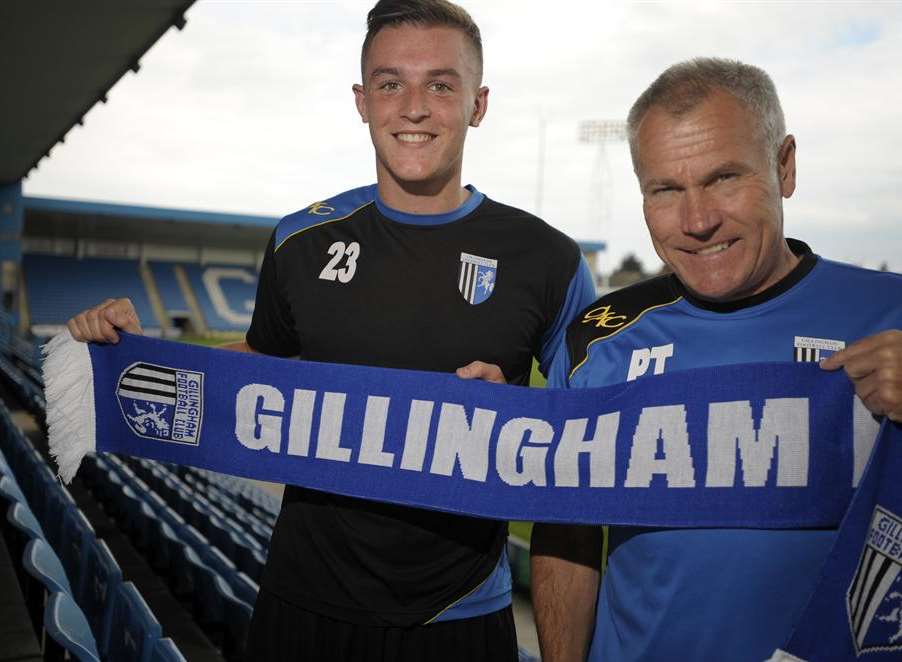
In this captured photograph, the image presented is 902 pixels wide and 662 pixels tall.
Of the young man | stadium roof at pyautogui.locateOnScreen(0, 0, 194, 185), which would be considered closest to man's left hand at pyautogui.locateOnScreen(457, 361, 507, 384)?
the young man

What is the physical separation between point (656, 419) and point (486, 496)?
0.42 meters

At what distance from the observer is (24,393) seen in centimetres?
1065

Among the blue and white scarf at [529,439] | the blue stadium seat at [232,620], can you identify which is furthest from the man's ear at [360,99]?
the blue stadium seat at [232,620]

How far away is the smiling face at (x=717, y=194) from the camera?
4.30ft

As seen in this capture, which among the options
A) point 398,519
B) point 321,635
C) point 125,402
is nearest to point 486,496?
point 398,519

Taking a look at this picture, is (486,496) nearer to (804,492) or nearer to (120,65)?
(804,492)

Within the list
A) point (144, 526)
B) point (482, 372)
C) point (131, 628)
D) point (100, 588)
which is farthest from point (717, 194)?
point (144, 526)

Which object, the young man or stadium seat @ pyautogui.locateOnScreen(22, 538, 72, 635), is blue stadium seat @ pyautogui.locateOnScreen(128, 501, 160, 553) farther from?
the young man

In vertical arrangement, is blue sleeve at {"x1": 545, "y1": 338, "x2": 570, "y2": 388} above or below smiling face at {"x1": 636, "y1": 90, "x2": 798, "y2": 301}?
below

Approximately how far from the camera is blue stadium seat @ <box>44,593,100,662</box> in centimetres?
206

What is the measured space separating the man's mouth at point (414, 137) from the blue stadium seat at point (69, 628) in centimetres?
162

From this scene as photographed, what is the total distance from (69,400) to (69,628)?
71 cm

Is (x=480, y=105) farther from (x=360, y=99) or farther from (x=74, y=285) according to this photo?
(x=74, y=285)

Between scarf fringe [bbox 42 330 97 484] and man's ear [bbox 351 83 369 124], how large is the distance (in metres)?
0.94
